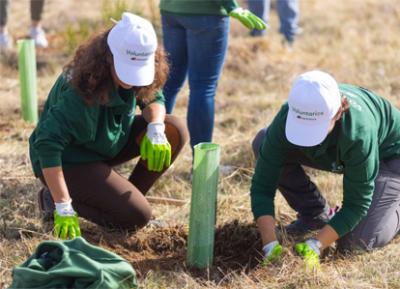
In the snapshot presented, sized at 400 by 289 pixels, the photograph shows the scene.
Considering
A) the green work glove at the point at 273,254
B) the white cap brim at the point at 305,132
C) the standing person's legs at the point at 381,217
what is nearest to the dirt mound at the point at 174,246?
the green work glove at the point at 273,254

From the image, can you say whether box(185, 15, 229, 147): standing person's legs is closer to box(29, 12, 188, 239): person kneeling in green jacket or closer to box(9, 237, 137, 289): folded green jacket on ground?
box(29, 12, 188, 239): person kneeling in green jacket

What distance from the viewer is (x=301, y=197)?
10.9 feet

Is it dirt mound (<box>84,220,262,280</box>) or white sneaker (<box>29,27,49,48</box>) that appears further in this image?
white sneaker (<box>29,27,49,48</box>)

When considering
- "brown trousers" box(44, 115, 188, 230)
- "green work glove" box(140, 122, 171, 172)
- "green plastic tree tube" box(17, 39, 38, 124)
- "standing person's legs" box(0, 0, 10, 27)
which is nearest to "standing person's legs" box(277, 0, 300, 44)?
"standing person's legs" box(0, 0, 10, 27)

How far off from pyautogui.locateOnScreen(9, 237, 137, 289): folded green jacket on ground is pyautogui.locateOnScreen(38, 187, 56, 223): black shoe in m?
0.82

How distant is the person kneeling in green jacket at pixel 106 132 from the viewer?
2.88 metres

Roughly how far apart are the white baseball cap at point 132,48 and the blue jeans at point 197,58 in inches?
34.9

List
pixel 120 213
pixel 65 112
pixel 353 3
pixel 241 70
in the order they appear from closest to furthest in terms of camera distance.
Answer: pixel 65 112, pixel 120 213, pixel 241 70, pixel 353 3

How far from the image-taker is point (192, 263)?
9.80 ft

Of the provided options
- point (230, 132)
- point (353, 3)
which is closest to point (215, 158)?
point (230, 132)

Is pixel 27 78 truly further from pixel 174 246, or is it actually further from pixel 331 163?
pixel 331 163

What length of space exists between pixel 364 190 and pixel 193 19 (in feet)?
4.62

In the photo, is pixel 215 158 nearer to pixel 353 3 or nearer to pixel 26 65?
pixel 26 65

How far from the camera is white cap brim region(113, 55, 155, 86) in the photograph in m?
2.85
